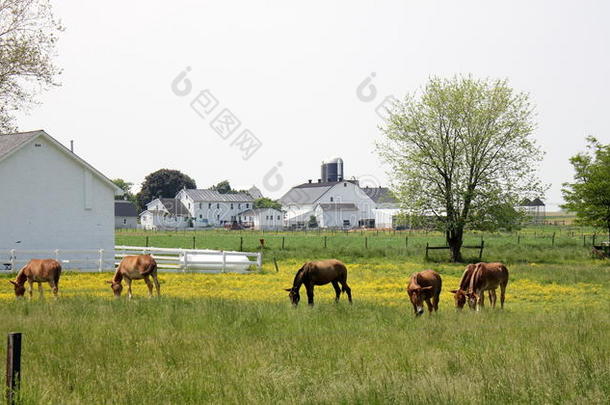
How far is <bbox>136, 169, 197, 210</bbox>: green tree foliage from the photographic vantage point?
161 meters

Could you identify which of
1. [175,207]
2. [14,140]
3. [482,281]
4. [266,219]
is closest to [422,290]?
[482,281]

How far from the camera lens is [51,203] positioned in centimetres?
3475

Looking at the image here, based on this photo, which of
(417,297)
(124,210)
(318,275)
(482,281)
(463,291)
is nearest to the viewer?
(417,297)

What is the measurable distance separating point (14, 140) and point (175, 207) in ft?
347

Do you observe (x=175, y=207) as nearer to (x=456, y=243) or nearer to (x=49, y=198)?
(x=456, y=243)

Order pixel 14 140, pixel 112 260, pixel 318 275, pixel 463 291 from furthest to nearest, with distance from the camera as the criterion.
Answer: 1. pixel 112 260
2. pixel 14 140
3. pixel 318 275
4. pixel 463 291

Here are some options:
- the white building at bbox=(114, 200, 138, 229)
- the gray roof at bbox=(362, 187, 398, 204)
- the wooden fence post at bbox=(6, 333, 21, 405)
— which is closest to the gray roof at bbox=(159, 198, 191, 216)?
the white building at bbox=(114, 200, 138, 229)

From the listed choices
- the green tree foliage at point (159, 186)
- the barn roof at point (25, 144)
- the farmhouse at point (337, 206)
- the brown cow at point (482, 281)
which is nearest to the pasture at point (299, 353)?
the brown cow at point (482, 281)

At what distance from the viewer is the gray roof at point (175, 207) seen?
139 m

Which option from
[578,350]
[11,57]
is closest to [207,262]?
[11,57]

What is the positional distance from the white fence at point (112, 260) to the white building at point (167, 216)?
99.3 meters

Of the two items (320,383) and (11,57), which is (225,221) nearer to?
(11,57)

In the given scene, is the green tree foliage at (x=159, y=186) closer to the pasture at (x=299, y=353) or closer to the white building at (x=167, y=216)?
the white building at (x=167, y=216)

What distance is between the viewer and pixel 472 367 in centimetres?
993
